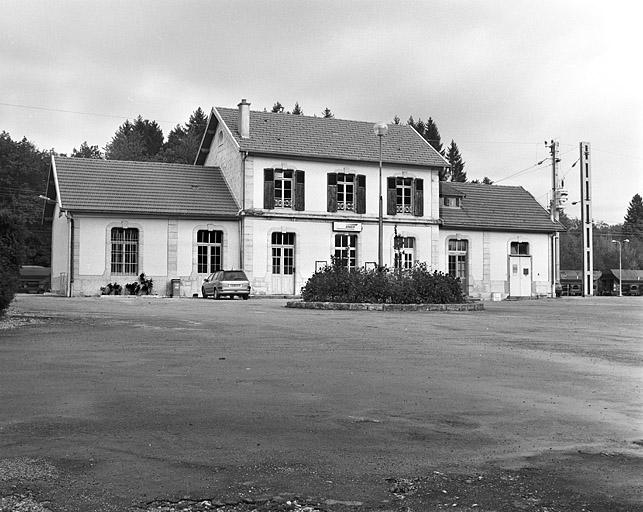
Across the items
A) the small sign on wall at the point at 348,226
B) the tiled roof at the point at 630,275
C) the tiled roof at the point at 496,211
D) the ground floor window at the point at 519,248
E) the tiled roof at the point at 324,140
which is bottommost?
the tiled roof at the point at 630,275

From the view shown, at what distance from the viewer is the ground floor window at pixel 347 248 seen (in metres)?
42.3

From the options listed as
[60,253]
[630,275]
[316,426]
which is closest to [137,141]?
[60,253]

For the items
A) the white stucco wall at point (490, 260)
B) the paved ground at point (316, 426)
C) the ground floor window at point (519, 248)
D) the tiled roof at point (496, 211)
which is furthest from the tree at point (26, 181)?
the paved ground at point (316, 426)

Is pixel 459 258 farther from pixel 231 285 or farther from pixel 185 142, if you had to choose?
pixel 185 142

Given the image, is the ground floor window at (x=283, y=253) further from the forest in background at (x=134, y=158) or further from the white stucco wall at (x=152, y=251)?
the forest in background at (x=134, y=158)

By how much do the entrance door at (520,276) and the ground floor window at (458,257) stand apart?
3071mm

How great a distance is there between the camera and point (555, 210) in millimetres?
51375

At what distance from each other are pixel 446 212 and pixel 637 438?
1612 inches

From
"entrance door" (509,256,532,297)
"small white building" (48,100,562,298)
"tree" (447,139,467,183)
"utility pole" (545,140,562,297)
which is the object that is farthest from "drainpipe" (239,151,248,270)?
"tree" (447,139,467,183)

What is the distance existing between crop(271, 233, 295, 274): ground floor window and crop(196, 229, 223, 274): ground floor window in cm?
292

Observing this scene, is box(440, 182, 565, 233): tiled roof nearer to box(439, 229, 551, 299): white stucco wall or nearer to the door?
box(439, 229, 551, 299): white stucco wall

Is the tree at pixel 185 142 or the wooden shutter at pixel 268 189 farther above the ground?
the tree at pixel 185 142

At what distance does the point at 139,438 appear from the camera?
5.23m

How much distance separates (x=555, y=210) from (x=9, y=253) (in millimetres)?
42709
